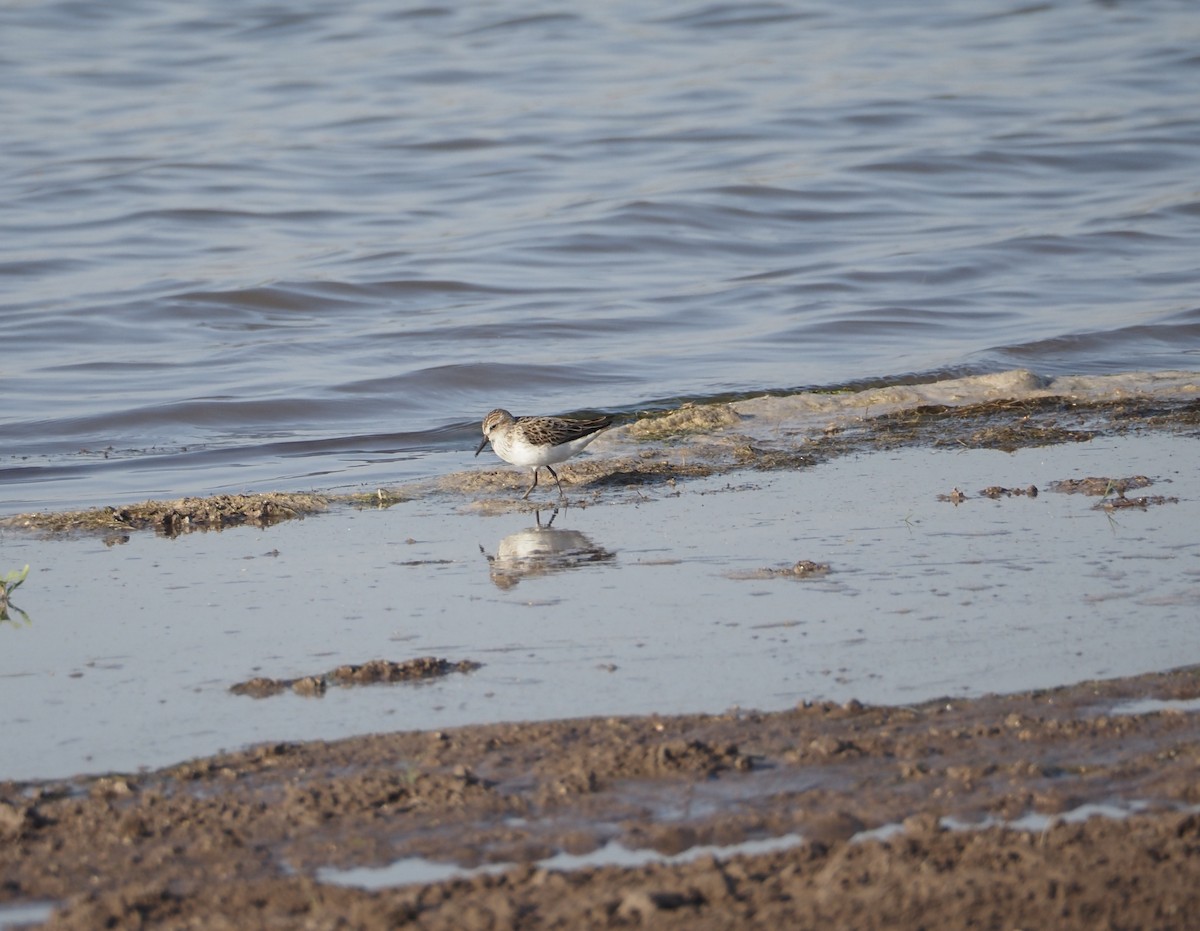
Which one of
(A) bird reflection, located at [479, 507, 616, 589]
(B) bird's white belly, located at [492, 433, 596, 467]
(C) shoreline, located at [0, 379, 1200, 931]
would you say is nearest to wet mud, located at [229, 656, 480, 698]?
(C) shoreline, located at [0, 379, 1200, 931]

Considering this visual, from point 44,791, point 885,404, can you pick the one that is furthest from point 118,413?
point 44,791

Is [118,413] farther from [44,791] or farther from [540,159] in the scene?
[540,159]

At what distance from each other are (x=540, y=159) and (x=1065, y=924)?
19.8m

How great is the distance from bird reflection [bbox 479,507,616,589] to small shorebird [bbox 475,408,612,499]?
0.83m

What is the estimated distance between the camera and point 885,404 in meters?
10.9

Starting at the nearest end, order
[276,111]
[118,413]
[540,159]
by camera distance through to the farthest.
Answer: [118,413] → [540,159] → [276,111]

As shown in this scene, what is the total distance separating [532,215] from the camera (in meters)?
19.9

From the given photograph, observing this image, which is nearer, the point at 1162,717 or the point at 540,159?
the point at 1162,717

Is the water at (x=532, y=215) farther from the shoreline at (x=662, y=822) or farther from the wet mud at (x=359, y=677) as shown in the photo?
the shoreline at (x=662, y=822)

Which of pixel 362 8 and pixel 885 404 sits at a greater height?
pixel 362 8

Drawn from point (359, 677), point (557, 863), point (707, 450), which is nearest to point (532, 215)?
point (707, 450)

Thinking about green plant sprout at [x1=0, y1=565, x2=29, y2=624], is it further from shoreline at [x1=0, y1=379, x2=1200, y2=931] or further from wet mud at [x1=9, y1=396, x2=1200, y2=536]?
wet mud at [x1=9, y1=396, x2=1200, y2=536]

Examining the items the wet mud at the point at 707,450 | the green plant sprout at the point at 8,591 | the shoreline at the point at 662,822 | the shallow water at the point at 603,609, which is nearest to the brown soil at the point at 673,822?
the shoreline at the point at 662,822

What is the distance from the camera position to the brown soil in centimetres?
380
